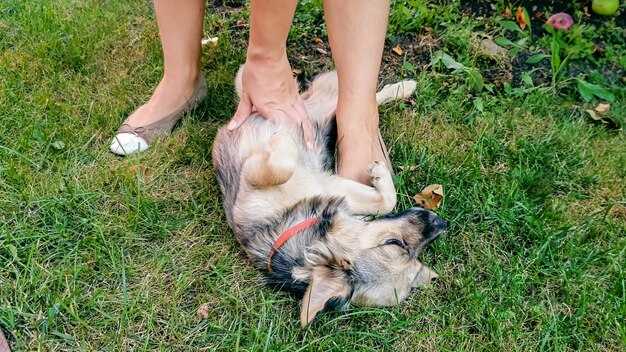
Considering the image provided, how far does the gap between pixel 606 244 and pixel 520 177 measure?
0.50 metres

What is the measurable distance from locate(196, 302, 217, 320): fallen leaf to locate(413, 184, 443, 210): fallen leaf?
1120 millimetres

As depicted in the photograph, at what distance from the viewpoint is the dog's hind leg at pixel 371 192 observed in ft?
8.62

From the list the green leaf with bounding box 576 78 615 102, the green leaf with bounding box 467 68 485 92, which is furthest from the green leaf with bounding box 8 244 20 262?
the green leaf with bounding box 576 78 615 102

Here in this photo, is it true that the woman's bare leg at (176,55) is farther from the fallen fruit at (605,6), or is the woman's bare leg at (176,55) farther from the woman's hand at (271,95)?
the fallen fruit at (605,6)

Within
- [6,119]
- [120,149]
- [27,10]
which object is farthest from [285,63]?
[27,10]

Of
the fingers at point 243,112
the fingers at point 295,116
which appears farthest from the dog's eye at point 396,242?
the fingers at point 243,112

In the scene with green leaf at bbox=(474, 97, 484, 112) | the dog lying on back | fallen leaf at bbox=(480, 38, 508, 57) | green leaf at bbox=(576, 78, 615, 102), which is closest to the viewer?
the dog lying on back

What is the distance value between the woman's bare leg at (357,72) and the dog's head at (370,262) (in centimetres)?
34

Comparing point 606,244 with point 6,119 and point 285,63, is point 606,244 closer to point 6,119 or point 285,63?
point 285,63

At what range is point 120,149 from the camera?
2.92 metres

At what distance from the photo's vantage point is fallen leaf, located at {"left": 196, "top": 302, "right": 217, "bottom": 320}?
2295 millimetres

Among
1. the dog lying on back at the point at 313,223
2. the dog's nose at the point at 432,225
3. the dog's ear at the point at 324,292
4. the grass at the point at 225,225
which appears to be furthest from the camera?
the dog's nose at the point at 432,225

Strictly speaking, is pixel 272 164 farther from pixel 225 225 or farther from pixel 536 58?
pixel 536 58

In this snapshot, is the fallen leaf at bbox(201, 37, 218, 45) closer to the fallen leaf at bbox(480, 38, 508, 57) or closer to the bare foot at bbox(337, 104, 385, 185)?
the bare foot at bbox(337, 104, 385, 185)
